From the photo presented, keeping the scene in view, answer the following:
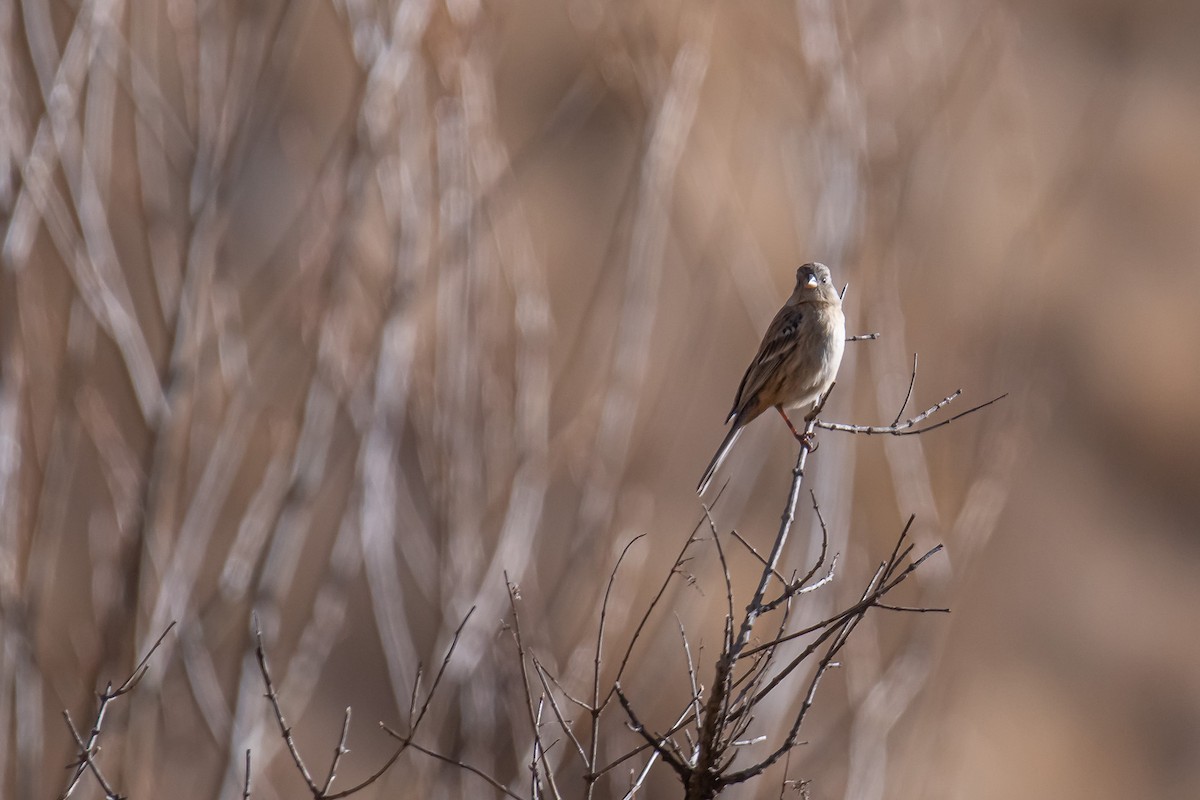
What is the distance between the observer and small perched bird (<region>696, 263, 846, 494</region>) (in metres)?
4.94

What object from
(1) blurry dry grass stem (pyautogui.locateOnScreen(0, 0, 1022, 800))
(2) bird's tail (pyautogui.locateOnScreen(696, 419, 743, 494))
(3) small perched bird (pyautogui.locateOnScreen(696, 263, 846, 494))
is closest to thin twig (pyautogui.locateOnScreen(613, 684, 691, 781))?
(2) bird's tail (pyautogui.locateOnScreen(696, 419, 743, 494))

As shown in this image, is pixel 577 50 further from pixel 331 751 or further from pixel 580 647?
pixel 331 751

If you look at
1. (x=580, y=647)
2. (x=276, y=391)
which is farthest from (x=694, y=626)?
(x=276, y=391)

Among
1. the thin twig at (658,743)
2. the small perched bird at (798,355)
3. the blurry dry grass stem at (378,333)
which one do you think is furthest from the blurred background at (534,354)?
the thin twig at (658,743)

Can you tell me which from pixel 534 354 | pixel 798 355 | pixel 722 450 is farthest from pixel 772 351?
pixel 534 354

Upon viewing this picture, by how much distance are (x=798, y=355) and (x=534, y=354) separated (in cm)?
252

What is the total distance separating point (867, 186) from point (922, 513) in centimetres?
231

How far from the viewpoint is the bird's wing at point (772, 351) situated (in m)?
4.99

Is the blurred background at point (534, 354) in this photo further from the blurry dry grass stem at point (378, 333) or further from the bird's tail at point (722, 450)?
the bird's tail at point (722, 450)

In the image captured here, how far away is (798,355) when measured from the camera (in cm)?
496

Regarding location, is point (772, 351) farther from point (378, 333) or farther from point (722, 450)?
point (378, 333)

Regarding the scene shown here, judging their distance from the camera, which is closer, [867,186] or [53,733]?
[53,733]

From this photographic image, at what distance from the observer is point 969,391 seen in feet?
29.3

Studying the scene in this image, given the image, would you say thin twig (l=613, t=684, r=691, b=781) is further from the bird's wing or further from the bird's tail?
the bird's wing
